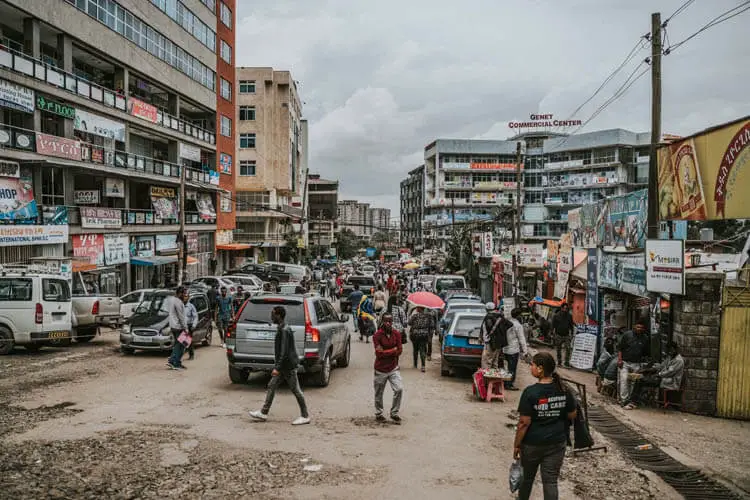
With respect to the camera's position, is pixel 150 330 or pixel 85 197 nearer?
pixel 150 330

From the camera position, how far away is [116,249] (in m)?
31.8

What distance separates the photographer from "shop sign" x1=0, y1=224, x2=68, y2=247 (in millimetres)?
22078

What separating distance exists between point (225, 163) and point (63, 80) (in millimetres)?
23673

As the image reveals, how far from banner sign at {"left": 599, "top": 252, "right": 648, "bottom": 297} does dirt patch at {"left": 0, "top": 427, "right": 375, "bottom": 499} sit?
9560 mm

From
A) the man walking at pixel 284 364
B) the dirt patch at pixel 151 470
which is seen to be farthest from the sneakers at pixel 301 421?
the dirt patch at pixel 151 470

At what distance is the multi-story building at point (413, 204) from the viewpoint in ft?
371

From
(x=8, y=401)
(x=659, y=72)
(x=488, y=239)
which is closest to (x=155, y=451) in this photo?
(x=8, y=401)

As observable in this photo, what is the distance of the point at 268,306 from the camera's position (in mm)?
11766

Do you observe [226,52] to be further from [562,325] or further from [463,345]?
[463,345]

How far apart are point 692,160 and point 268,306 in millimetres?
9110

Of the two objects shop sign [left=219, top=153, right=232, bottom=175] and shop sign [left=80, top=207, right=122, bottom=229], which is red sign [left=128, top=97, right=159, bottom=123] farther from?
shop sign [left=219, top=153, right=232, bottom=175]

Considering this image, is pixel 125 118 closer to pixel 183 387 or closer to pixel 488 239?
pixel 488 239

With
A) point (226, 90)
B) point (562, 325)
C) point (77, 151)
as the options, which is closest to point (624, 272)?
point (562, 325)

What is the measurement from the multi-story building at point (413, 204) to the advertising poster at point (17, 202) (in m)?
87.1
